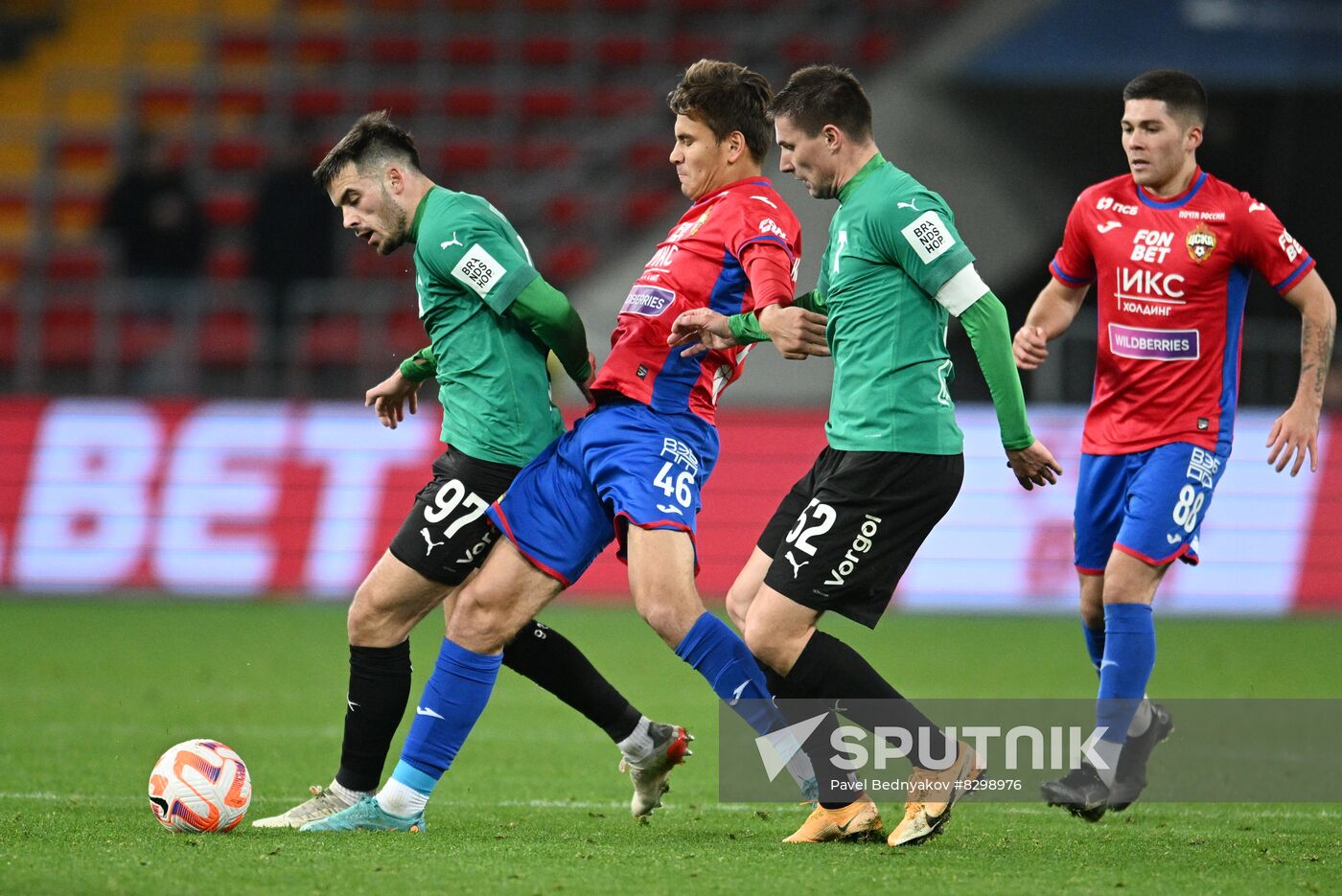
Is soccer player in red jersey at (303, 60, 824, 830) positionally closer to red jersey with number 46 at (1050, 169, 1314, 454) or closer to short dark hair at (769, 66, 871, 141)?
short dark hair at (769, 66, 871, 141)

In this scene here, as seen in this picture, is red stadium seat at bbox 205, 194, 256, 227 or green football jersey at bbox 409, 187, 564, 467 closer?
green football jersey at bbox 409, 187, 564, 467

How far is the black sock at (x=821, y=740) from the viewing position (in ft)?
16.5

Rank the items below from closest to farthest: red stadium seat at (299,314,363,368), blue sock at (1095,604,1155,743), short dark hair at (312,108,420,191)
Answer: short dark hair at (312,108,420,191), blue sock at (1095,604,1155,743), red stadium seat at (299,314,363,368)

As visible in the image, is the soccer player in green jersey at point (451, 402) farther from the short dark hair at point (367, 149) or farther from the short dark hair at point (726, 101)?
the short dark hair at point (726, 101)

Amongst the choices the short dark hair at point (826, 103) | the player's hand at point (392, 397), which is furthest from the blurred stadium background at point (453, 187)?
the short dark hair at point (826, 103)

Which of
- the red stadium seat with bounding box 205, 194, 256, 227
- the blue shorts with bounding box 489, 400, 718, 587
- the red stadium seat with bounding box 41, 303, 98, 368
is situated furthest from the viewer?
the red stadium seat with bounding box 205, 194, 256, 227

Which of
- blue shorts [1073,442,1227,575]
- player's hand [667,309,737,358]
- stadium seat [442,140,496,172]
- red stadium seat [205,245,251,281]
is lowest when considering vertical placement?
red stadium seat [205,245,251,281]

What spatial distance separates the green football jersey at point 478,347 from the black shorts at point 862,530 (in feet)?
3.13

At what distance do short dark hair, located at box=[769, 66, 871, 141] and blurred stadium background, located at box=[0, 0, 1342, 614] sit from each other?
782cm

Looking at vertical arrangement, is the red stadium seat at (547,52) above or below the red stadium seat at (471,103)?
above

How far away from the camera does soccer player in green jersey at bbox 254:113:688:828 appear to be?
5273 millimetres

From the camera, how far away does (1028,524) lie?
12.7 metres

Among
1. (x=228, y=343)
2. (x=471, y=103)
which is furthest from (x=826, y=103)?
(x=471, y=103)

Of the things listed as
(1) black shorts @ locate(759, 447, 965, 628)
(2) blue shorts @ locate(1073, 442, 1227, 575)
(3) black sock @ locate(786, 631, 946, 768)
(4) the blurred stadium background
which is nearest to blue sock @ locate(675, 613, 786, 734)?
(3) black sock @ locate(786, 631, 946, 768)
